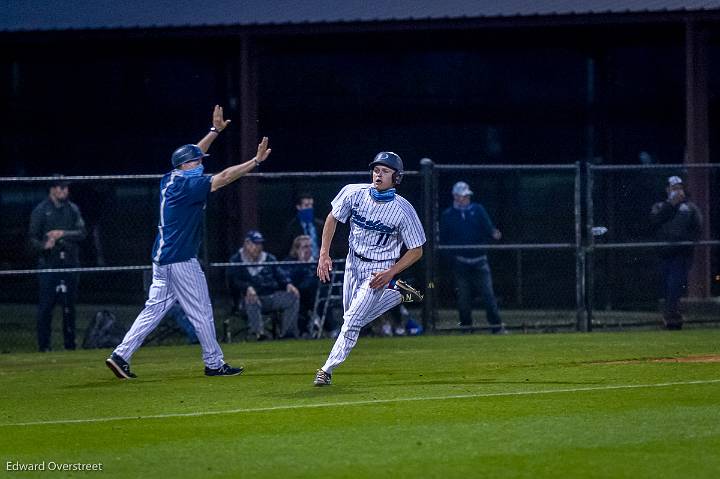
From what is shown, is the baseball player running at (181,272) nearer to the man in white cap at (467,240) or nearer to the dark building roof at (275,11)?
the man in white cap at (467,240)

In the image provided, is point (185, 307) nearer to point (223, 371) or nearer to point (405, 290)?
point (223, 371)

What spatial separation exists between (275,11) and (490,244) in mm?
4893

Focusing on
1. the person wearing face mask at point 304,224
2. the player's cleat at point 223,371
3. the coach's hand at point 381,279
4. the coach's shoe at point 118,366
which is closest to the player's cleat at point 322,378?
the coach's hand at point 381,279

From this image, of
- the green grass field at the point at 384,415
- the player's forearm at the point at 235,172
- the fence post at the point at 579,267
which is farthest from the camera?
the fence post at the point at 579,267

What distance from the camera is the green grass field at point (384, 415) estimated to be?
834 cm

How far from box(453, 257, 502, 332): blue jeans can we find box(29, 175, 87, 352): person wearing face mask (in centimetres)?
496

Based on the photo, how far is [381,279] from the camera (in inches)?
467

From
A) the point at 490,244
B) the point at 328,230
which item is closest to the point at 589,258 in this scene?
the point at 490,244

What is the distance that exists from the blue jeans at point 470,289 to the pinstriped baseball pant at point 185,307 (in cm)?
589

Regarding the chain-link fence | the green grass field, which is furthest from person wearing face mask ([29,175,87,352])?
the chain-link fence

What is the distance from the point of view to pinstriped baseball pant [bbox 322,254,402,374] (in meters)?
11.8

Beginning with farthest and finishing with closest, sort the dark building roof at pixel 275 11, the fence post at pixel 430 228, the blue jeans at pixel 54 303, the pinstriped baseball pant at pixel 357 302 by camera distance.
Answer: the dark building roof at pixel 275 11, the fence post at pixel 430 228, the blue jeans at pixel 54 303, the pinstriped baseball pant at pixel 357 302

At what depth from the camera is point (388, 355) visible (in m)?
15.2

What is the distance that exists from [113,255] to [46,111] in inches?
121
